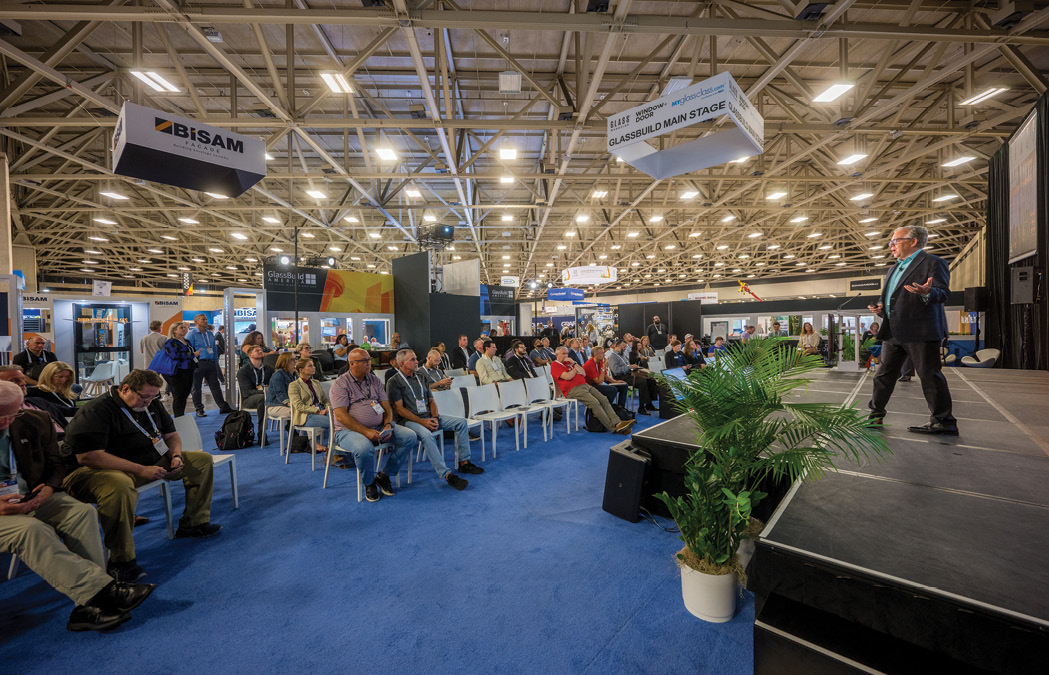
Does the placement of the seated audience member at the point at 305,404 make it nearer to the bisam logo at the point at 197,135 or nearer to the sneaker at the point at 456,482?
the sneaker at the point at 456,482

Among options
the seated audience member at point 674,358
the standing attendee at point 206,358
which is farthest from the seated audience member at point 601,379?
the standing attendee at point 206,358

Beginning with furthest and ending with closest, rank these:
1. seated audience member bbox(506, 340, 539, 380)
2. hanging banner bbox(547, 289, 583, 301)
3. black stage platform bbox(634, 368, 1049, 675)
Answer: hanging banner bbox(547, 289, 583, 301)
seated audience member bbox(506, 340, 539, 380)
black stage platform bbox(634, 368, 1049, 675)

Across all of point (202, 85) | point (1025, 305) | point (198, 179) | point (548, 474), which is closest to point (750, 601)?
point (548, 474)

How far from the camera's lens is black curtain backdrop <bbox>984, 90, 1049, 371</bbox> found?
5.91 meters

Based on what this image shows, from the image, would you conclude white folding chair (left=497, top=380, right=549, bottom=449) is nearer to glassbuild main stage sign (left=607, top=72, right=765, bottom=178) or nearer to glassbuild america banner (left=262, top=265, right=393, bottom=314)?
glassbuild main stage sign (left=607, top=72, right=765, bottom=178)

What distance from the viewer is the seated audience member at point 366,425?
360 centimetres

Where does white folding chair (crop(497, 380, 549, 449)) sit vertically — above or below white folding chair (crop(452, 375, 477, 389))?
below

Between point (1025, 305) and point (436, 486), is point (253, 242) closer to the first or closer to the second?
point (436, 486)

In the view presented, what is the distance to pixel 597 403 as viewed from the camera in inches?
231

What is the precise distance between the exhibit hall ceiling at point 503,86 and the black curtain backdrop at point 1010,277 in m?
0.90

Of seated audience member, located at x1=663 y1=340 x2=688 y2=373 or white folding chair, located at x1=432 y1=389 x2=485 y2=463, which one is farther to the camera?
seated audience member, located at x1=663 y1=340 x2=688 y2=373

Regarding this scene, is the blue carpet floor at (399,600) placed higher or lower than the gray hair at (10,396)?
lower

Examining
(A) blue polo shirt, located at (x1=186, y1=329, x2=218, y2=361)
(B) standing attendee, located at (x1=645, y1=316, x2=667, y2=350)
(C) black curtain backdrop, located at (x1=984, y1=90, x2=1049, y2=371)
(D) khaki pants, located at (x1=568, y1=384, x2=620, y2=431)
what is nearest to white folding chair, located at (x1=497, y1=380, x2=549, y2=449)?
(D) khaki pants, located at (x1=568, y1=384, x2=620, y2=431)

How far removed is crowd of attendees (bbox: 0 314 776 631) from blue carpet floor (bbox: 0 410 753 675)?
0.72ft
